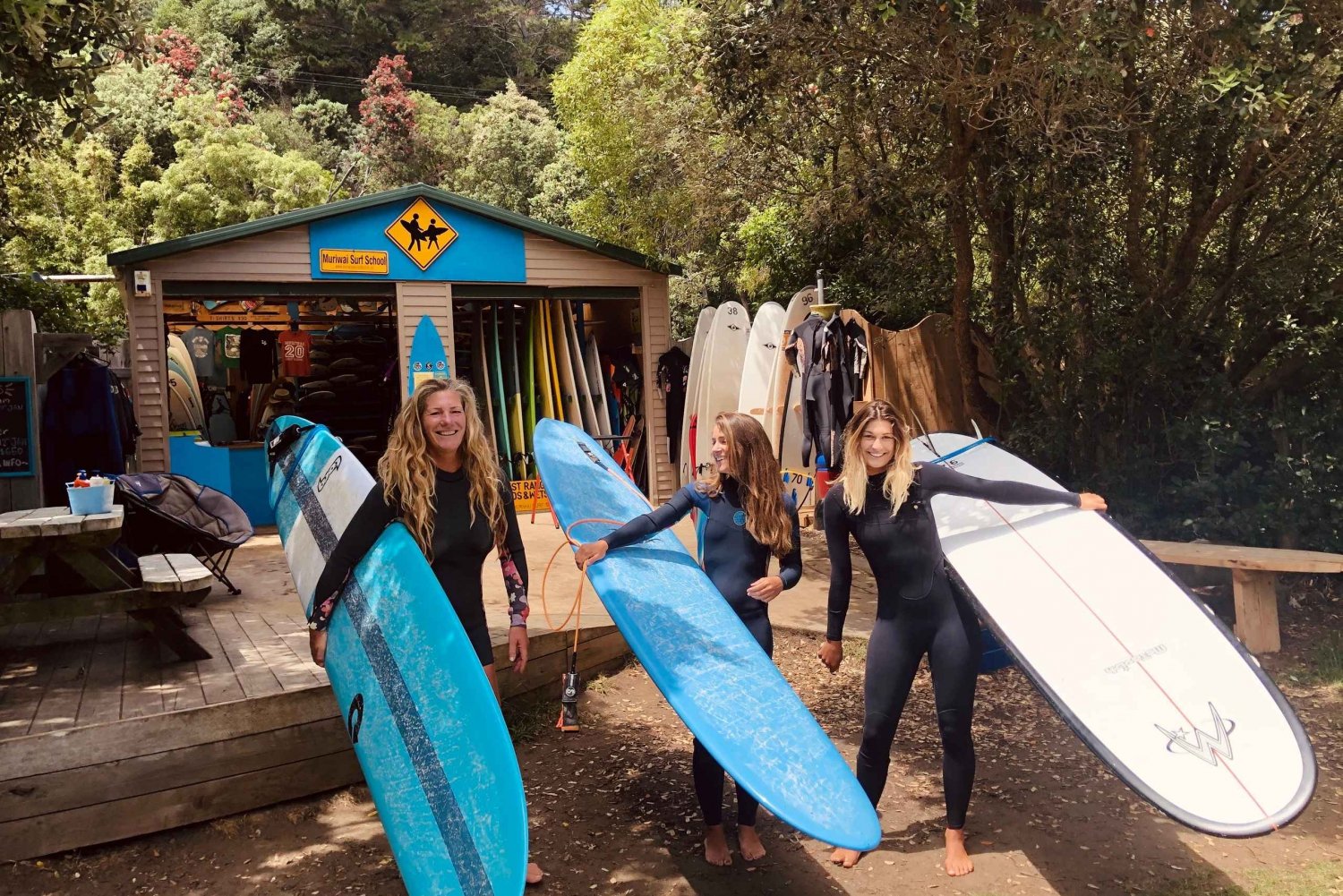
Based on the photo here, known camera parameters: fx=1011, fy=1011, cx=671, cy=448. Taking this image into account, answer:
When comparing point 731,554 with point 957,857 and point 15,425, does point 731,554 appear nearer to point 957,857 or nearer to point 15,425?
point 957,857

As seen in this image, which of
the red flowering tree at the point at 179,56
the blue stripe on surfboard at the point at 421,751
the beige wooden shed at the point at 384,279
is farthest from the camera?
the red flowering tree at the point at 179,56

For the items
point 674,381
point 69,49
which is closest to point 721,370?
point 674,381

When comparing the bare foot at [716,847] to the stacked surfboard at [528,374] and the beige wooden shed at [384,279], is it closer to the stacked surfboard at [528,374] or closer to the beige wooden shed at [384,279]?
the beige wooden shed at [384,279]

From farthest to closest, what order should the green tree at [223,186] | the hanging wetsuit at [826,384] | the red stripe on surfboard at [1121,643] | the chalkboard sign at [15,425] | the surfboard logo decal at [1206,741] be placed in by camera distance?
the green tree at [223,186] → the hanging wetsuit at [826,384] → the chalkboard sign at [15,425] → the surfboard logo decal at [1206,741] → the red stripe on surfboard at [1121,643]

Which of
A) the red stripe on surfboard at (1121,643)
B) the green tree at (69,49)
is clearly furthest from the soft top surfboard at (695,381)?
the green tree at (69,49)

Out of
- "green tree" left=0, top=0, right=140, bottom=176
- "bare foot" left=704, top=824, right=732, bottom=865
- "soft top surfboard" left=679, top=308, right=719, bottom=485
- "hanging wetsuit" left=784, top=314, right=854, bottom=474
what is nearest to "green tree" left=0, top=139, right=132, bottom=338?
"soft top surfboard" left=679, top=308, right=719, bottom=485

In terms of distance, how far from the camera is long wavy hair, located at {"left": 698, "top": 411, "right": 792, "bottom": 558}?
312 centimetres

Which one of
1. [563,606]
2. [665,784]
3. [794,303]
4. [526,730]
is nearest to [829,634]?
[665,784]

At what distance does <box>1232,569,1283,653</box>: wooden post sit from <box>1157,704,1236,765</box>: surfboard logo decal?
2285 millimetres

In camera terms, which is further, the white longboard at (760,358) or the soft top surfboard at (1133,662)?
the white longboard at (760,358)

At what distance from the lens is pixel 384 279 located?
28.5 feet

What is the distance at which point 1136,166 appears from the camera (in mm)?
6059

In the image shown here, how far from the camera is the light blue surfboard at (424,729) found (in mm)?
2381

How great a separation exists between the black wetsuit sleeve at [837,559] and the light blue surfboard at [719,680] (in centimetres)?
26
